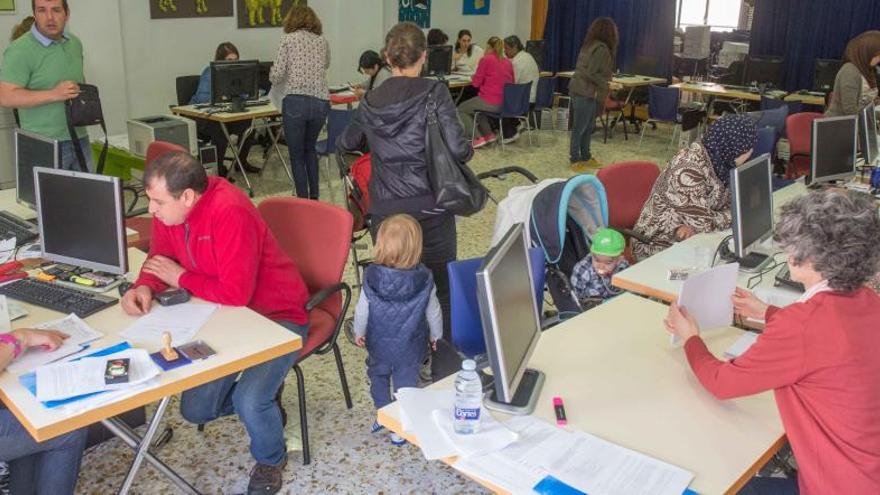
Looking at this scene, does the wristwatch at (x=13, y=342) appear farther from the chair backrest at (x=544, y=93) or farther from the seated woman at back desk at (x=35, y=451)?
the chair backrest at (x=544, y=93)

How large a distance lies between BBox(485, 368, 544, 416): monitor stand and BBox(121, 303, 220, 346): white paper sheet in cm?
95

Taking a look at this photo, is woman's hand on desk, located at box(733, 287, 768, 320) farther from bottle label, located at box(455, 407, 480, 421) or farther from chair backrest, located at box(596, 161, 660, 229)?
chair backrest, located at box(596, 161, 660, 229)

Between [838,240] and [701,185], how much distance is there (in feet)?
6.02

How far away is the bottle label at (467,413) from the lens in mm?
1891

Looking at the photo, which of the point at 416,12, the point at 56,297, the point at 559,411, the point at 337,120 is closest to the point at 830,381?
the point at 559,411

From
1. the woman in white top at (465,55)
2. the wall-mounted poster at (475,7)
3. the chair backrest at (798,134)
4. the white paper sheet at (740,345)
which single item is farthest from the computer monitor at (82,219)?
the wall-mounted poster at (475,7)

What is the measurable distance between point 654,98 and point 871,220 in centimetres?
735

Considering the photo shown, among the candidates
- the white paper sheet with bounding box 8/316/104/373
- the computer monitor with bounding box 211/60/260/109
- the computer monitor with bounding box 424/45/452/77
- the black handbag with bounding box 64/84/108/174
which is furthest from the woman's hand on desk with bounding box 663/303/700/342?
the computer monitor with bounding box 424/45/452/77

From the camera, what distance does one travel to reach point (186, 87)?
7.38 m

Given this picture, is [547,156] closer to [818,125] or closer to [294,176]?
[294,176]

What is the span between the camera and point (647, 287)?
294 centimetres

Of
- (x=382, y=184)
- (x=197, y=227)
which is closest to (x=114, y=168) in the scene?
(x=382, y=184)

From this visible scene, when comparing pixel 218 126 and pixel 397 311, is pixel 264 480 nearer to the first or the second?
pixel 397 311

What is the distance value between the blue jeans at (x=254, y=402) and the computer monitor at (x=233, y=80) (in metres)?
4.26
